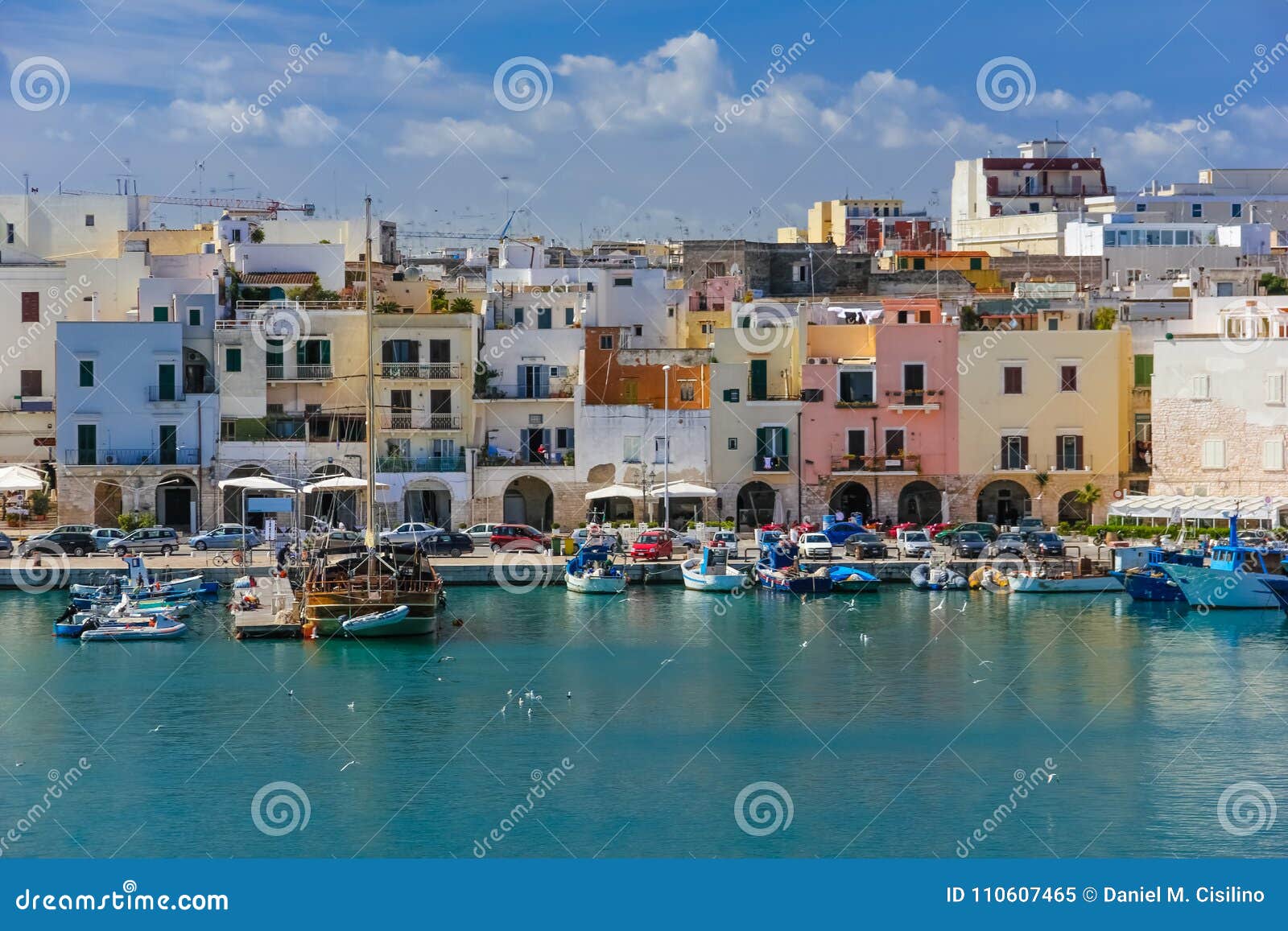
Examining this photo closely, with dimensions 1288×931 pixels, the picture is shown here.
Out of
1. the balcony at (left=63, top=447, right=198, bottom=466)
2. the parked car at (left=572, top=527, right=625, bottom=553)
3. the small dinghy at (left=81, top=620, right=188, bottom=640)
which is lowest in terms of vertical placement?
the small dinghy at (left=81, top=620, right=188, bottom=640)

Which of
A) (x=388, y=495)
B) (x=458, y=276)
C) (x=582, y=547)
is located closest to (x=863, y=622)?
(x=582, y=547)

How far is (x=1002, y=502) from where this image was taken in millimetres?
56875

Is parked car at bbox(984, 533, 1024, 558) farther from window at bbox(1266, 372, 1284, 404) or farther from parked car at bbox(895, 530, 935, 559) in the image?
window at bbox(1266, 372, 1284, 404)

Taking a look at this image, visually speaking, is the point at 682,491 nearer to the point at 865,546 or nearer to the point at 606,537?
the point at 606,537

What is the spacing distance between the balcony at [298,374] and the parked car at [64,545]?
6.68 metres

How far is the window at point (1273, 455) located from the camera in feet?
177

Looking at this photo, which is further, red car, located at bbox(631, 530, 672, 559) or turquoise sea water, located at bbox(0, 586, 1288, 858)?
red car, located at bbox(631, 530, 672, 559)

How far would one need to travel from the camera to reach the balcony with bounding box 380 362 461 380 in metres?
55.4

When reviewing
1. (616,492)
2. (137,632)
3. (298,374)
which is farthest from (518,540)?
(137,632)

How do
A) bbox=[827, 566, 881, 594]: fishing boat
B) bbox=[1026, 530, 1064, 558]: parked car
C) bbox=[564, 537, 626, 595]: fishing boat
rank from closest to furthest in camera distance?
bbox=[564, 537, 626, 595]: fishing boat → bbox=[827, 566, 881, 594]: fishing boat → bbox=[1026, 530, 1064, 558]: parked car

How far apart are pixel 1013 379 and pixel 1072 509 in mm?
3677

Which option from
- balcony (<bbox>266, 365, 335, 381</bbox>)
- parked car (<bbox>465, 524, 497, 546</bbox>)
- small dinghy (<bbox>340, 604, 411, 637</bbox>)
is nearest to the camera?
small dinghy (<bbox>340, 604, 411, 637</bbox>)

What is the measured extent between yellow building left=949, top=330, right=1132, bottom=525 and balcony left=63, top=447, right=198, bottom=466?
1962 cm

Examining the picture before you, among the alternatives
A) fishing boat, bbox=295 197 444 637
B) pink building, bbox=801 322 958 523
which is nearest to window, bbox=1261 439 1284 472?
pink building, bbox=801 322 958 523
